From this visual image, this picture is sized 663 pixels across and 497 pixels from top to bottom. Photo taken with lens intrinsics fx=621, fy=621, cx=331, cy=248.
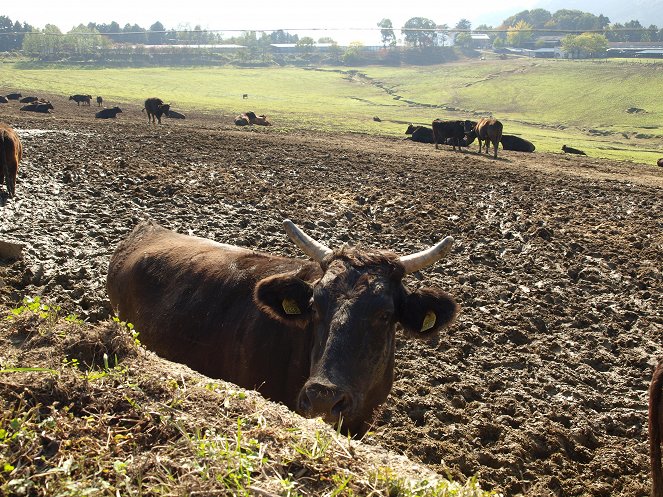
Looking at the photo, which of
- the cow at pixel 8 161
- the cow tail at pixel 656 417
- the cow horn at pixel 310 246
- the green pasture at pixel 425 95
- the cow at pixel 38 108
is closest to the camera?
the cow tail at pixel 656 417

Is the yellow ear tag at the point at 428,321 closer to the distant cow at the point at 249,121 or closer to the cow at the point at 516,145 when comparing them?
the cow at the point at 516,145

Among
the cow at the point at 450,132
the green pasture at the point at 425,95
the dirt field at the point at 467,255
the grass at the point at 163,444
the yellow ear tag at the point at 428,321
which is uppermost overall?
the green pasture at the point at 425,95

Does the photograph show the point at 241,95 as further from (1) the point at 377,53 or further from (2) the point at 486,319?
(1) the point at 377,53

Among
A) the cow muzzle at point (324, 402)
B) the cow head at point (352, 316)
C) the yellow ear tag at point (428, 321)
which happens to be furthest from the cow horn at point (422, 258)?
the cow muzzle at point (324, 402)

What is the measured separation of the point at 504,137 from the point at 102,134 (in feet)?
71.8

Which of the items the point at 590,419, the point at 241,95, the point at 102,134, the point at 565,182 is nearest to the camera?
the point at 590,419

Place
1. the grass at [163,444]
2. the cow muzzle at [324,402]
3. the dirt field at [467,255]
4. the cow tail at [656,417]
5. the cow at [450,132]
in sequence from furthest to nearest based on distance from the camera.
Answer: the cow at [450,132] < the dirt field at [467,255] < the cow tail at [656,417] < the cow muzzle at [324,402] < the grass at [163,444]

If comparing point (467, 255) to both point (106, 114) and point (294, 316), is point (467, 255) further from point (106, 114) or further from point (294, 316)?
point (106, 114)

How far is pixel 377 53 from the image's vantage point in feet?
591

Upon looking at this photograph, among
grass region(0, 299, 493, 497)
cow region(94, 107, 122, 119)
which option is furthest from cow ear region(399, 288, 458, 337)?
cow region(94, 107, 122, 119)

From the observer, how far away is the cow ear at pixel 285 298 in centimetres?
571

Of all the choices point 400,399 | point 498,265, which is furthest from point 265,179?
point 400,399

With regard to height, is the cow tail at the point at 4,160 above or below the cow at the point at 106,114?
below

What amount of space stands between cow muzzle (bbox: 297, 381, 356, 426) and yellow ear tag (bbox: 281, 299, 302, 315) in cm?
112
